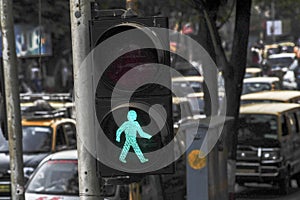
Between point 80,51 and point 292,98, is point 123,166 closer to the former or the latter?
point 80,51

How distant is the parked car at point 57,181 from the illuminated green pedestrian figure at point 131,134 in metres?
6.24

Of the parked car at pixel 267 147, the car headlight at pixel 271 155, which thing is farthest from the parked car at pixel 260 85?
the car headlight at pixel 271 155

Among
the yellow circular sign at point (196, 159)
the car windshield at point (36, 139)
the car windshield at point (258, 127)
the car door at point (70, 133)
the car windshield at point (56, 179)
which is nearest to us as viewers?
the yellow circular sign at point (196, 159)

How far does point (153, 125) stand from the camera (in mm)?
5531

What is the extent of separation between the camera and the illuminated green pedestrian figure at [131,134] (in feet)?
18.1

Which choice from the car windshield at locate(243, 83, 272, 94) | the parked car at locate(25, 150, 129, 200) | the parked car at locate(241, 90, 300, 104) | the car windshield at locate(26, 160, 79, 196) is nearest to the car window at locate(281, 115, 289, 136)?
the parked car at locate(241, 90, 300, 104)

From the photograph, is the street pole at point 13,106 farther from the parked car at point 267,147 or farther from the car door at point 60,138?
the parked car at point 267,147

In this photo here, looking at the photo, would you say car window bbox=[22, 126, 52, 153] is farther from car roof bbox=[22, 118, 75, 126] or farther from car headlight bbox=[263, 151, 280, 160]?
car headlight bbox=[263, 151, 280, 160]

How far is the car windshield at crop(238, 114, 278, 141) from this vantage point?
17.0 meters

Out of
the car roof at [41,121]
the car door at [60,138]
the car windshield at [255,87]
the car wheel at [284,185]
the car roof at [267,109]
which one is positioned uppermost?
the car roof at [267,109]

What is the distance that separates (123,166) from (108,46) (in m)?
0.80

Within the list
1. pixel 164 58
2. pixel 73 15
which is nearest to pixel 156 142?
pixel 164 58

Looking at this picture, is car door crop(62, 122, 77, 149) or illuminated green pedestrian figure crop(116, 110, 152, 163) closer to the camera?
illuminated green pedestrian figure crop(116, 110, 152, 163)

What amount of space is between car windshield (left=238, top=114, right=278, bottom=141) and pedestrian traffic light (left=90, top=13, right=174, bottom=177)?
456 inches
